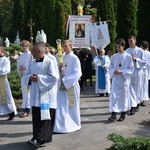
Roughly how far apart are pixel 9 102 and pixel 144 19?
37.4 ft

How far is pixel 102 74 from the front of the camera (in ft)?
51.3

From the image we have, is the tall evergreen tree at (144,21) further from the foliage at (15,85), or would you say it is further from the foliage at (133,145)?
the foliage at (133,145)

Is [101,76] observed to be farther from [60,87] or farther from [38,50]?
[38,50]

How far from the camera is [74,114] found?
866 centimetres

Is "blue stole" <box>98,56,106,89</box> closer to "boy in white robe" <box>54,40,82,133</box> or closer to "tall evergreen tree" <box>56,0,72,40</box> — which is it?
"boy in white robe" <box>54,40,82,133</box>

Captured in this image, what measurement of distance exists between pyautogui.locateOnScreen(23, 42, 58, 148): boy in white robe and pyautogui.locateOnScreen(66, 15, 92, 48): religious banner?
9.62 meters

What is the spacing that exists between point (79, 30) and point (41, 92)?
10056 millimetres

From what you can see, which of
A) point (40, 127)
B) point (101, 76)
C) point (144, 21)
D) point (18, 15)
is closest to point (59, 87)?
point (40, 127)

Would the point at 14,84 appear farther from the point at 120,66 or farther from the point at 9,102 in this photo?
the point at 120,66

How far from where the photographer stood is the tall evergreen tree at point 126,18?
69.6ft

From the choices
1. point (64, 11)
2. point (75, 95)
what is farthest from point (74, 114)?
point (64, 11)

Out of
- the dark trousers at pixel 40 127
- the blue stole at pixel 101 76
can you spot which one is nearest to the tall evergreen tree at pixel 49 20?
the blue stole at pixel 101 76

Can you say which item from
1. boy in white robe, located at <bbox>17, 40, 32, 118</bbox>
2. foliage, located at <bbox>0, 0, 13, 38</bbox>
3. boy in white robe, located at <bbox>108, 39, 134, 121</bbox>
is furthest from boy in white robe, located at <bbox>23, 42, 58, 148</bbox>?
foliage, located at <bbox>0, 0, 13, 38</bbox>

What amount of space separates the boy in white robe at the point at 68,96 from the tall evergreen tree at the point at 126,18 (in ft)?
42.1
